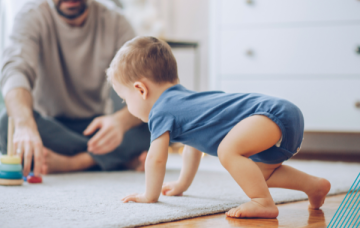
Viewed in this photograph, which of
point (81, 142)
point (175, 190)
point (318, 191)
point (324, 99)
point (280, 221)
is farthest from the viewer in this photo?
point (324, 99)

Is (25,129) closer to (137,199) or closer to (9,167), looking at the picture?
(9,167)

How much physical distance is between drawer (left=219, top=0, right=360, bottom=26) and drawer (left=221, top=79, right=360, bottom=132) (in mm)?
278

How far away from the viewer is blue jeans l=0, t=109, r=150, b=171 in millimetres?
1273

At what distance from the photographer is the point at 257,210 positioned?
670 millimetres

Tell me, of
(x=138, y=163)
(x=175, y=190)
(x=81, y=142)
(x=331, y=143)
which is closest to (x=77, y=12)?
(x=81, y=142)

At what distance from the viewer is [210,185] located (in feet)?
3.36

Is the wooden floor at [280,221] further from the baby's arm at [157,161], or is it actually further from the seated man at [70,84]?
the seated man at [70,84]

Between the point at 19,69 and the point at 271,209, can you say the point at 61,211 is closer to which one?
the point at 271,209

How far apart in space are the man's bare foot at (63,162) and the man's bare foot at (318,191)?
31.1 inches

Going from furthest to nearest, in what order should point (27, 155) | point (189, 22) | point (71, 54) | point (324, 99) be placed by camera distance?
point (189, 22)
point (324, 99)
point (71, 54)
point (27, 155)

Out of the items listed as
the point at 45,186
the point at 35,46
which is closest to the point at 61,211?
the point at 45,186

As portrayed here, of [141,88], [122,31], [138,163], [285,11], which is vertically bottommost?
[138,163]

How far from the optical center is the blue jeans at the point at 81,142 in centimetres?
127

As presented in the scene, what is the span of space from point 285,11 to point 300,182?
116 centimetres
